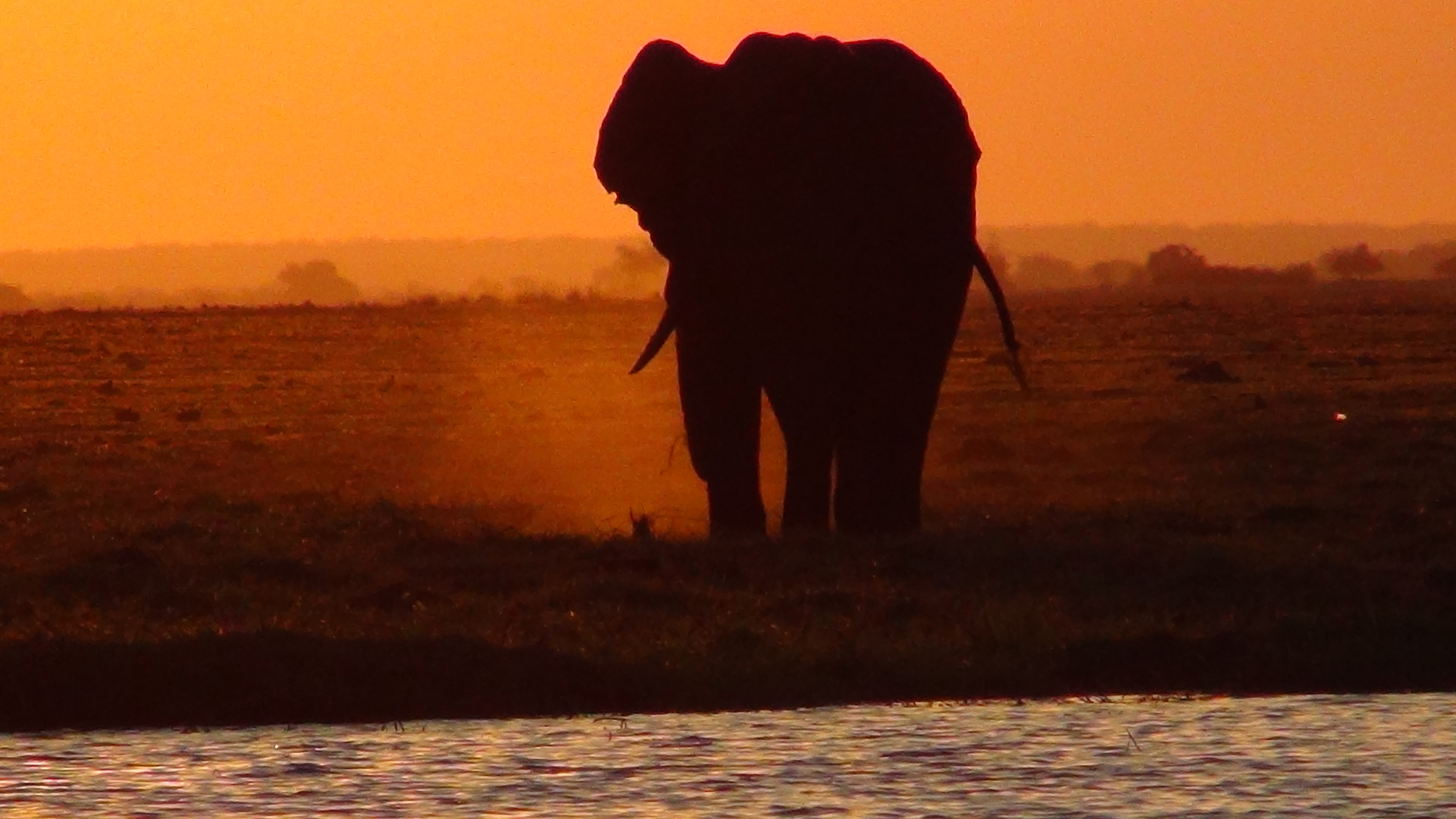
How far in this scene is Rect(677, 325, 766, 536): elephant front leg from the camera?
1684 cm

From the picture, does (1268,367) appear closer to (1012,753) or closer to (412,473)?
(412,473)

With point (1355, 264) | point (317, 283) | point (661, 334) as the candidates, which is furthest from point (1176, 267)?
point (661, 334)

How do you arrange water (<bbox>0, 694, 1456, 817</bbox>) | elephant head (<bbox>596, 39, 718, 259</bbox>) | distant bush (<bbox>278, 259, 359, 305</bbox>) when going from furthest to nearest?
1. distant bush (<bbox>278, 259, 359, 305</bbox>)
2. elephant head (<bbox>596, 39, 718, 259</bbox>)
3. water (<bbox>0, 694, 1456, 817</bbox>)

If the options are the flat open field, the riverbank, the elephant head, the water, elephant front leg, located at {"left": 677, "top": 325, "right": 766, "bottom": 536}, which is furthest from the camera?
the elephant head

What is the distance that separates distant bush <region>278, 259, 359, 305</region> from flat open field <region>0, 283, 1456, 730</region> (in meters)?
91.9

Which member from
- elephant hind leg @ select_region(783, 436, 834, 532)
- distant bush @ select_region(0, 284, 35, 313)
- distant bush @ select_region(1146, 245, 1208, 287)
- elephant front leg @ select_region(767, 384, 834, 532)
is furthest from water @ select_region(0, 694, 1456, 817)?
distant bush @ select_region(0, 284, 35, 313)

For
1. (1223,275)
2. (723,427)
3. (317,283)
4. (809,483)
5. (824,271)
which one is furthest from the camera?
(317,283)

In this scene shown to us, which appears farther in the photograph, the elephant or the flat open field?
the elephant

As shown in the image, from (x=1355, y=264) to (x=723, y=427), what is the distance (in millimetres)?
107606

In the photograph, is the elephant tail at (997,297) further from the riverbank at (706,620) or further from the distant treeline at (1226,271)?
the distant treeline at (1226,271)

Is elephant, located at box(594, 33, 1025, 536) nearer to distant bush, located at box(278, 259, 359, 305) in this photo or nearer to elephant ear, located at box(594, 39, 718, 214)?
elephant ear, located at box(594, 39, 718, 214)

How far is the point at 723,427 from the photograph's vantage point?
55.6 feet

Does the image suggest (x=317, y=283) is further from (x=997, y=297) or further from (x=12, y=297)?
(x=997, y=297)

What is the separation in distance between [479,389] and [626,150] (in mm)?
17386
